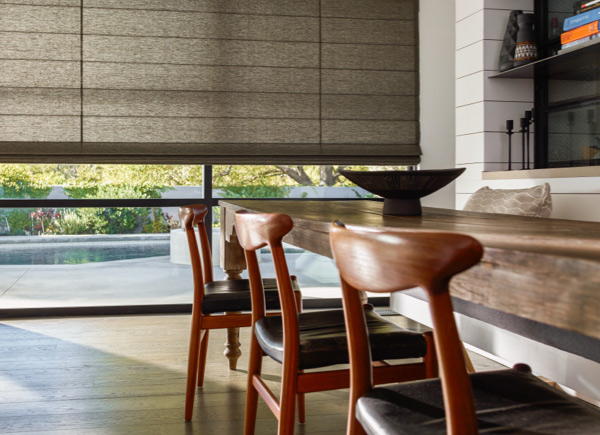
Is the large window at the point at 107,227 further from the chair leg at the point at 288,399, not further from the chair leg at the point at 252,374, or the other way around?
the chair leg at the point at 288,399

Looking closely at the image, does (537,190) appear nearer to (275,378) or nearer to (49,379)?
(275,378)

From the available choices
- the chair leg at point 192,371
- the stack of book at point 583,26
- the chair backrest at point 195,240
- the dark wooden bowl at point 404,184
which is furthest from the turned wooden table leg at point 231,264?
the stack of book at point 583,26

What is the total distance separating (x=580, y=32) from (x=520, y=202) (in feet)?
3.56

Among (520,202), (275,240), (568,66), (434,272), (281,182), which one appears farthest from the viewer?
(281,182)

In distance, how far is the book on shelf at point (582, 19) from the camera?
347 centimetres

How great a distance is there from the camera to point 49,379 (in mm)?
3131

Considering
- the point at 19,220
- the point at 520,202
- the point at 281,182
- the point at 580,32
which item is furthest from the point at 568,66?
the point at 19,220

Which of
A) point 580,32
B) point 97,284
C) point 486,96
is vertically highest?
point 580,32

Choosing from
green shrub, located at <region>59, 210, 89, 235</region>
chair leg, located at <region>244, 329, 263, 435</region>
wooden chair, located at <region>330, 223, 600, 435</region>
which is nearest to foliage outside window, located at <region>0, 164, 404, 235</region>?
green shrub, located at <region>59, 210, 89, 235</region>

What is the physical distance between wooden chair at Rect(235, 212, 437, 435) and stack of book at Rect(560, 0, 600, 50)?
243 cm

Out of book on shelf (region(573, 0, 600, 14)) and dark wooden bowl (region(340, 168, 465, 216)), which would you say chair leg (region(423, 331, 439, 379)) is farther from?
book on shelf (region(573, 0, 600, 14))

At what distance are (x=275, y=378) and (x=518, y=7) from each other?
2.91 meters

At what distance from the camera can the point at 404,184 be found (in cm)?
214

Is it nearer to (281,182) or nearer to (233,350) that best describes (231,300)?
(233,350)
